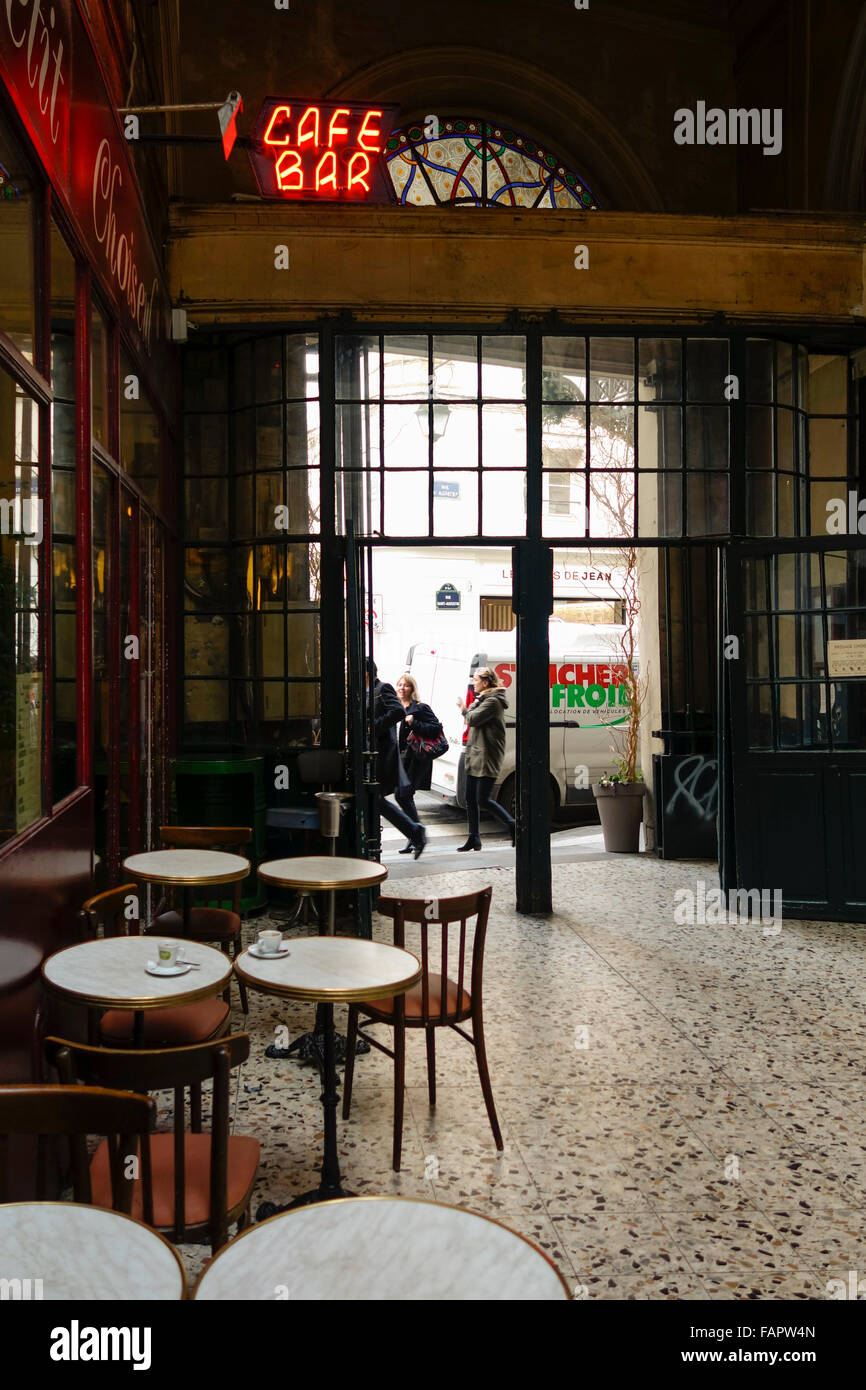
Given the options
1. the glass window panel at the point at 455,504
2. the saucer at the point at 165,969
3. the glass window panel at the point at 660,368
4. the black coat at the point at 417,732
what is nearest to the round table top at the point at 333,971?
the saucer at the point at 165,969

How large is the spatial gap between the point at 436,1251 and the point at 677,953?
4466 mm

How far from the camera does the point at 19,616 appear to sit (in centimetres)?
287

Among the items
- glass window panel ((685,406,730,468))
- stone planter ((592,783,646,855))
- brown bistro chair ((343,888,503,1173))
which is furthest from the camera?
stone planter ((592,783,646,855))

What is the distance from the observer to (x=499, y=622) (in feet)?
43.5

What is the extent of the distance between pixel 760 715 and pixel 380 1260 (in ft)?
19.1

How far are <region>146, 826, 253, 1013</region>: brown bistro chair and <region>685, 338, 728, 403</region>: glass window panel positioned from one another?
4521 mm

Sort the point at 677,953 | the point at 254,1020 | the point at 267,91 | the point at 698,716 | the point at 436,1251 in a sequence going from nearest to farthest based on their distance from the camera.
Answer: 1. the point at 436,1251
2. the point at 254,1020
3. the point at 677,953
4. the point at 267,91
5. the point at 698,716

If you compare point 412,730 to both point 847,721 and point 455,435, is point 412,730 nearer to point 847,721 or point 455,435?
point 455,435

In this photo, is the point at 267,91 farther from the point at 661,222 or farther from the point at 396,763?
the point at 396,763

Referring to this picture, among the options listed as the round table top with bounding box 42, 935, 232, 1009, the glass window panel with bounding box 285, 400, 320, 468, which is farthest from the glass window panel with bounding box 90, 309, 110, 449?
the glass window panel with bounding box 285, 400, 320, 468

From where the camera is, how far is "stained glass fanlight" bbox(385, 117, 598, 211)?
27.3 ft

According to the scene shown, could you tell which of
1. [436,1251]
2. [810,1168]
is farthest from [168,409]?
[436,1251]

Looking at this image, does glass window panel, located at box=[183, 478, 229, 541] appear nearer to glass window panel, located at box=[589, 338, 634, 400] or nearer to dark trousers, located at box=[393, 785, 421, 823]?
glass window panel, located at box=[589, 338, 634, 400]

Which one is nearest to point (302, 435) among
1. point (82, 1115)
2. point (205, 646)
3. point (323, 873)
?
point (205, 646)
